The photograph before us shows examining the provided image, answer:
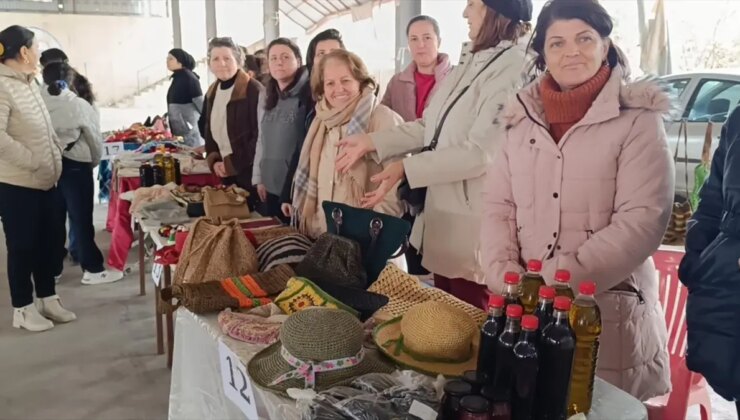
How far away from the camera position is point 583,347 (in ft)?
3.58

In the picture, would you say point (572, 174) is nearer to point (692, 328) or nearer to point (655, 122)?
point (655, 122)

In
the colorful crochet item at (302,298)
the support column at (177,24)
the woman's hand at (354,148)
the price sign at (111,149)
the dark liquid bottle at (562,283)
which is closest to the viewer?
the dark liquid bottle at (562,283)

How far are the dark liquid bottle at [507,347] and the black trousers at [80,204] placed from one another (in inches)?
132

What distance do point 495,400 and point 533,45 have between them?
0.89 meters

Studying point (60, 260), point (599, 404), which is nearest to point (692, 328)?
point (599, 404)

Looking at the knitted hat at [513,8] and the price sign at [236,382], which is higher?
the knitted hat at [513,8]

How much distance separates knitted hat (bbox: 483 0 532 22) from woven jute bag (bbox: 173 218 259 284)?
0.97m

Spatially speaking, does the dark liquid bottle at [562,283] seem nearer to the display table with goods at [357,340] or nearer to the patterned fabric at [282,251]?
the display table with goods at [357,340]

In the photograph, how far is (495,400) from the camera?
0.95 meters

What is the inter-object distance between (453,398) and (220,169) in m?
2.67

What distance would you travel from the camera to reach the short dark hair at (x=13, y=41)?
2799 millimetres

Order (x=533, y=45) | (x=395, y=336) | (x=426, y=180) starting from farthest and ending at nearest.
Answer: (x=426, y=180)
(x=533, y=45)
(x=395, y=336)

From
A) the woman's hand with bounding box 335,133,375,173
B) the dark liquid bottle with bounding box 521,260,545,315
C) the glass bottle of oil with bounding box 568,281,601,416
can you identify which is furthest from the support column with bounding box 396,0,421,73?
the glass bottle of oil with bounding box 568,281,601,416

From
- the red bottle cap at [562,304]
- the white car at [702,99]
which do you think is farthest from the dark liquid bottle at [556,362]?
the white car at [702,99]
